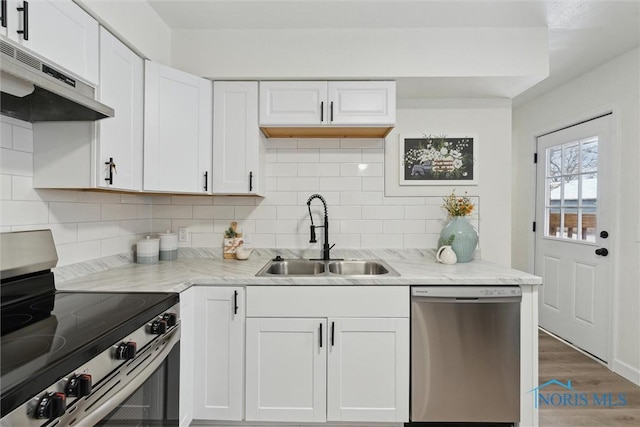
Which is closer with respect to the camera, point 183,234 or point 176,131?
point 176,131

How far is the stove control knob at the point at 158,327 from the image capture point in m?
1.29

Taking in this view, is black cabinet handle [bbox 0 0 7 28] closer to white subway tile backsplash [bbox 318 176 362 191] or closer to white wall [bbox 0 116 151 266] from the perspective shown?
white wall [bbox 0 116 151 266]

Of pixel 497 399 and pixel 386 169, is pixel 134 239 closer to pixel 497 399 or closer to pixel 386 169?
pixel 386 169

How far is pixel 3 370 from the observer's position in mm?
773

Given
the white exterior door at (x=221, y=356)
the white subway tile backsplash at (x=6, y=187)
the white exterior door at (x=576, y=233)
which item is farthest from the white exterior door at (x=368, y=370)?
the white exterior door at (x=576, y=233)

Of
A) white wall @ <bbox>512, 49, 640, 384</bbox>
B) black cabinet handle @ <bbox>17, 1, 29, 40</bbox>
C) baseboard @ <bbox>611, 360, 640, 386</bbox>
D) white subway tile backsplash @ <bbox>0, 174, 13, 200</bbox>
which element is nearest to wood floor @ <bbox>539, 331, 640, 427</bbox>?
baseboard @ <bbox>611, 360, 640, 386</bbox>

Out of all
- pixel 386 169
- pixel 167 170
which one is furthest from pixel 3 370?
pixel 386 169

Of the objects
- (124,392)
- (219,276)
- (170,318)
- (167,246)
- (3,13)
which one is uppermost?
(3,13)

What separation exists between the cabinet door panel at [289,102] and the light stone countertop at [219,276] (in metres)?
0.98

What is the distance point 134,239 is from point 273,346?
125 centimetres

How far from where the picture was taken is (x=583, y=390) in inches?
92.7

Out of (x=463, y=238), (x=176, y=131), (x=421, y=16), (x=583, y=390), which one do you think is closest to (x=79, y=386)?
(x=176, y=131)

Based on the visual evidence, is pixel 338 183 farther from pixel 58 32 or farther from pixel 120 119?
pixel 58 32

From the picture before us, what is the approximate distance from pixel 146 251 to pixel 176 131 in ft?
2.66
